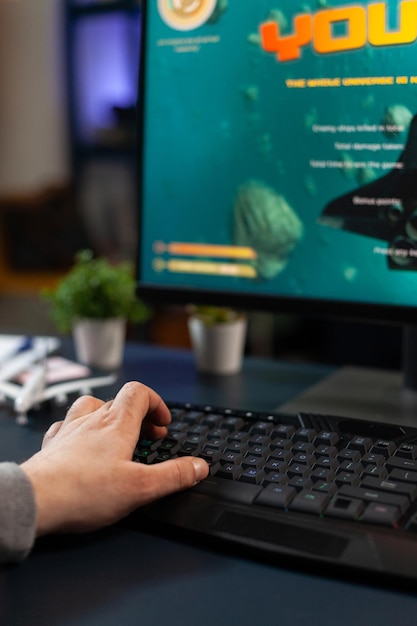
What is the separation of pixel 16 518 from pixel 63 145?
2.62m

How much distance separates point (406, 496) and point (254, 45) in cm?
55

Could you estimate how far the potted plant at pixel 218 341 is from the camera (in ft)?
3.39

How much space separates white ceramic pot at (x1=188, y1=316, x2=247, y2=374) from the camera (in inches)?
40.6

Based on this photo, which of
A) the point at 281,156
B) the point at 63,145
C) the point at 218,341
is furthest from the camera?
the point at 63,145

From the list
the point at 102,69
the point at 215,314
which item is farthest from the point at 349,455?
the point at 102,69

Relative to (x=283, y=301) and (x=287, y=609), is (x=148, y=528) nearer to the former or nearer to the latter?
(x=287, y=609)

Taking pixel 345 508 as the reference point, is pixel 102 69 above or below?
above

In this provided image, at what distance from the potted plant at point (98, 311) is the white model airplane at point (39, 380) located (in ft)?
0.13

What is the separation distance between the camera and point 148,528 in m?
0.57

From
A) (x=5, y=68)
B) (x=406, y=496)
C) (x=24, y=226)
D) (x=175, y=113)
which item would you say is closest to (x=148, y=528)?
(x=406, y=496)

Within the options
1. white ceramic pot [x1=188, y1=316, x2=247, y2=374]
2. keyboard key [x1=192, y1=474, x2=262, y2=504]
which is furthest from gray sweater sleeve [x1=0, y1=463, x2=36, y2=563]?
white ceramic pot [x1=188, y1=316, x2=247, y2=374]

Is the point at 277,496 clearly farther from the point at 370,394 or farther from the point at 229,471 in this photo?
the point at 370,394

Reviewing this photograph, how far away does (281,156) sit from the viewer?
86 centimetres

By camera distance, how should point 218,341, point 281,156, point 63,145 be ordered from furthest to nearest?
point 63,145 → point 218,341 → point 281,156
